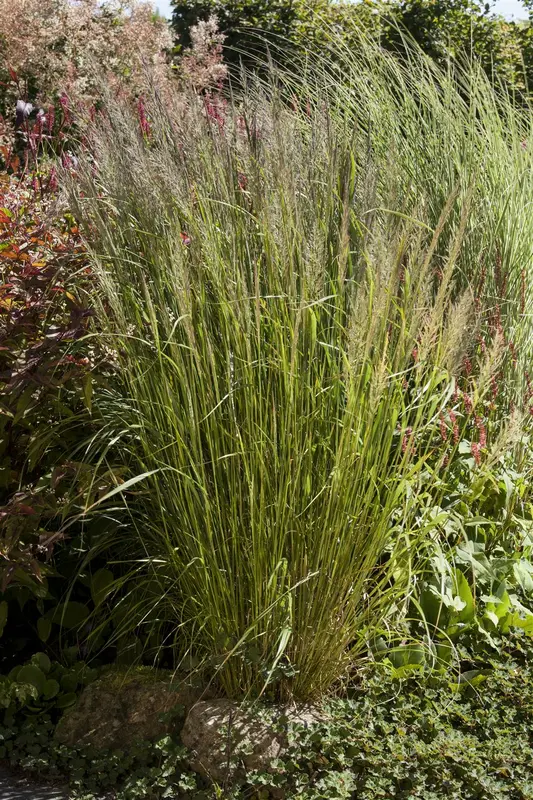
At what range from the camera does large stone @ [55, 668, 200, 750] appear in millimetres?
2684

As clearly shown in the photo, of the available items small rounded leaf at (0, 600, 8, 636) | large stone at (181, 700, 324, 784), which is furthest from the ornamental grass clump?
small rounded leaf at (0, 600, 8, 636)

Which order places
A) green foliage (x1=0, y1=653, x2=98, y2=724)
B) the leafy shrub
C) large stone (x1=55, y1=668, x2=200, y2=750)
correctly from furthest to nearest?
the leafy shrub → green foliage (x1=0, y1=653, x2=98, y2=724) → large stone (x1=55, y1=668, x2=200, y2=750)

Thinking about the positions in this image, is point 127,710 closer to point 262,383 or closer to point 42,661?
point 42,661

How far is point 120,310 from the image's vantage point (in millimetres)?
2445

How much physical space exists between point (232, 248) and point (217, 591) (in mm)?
963

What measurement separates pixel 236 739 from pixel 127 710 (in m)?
0.44

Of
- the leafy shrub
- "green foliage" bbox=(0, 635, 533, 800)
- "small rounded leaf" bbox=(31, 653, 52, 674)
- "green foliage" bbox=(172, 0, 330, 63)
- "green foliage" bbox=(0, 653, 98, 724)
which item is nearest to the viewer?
"green foliage" bbox=(0, 635, 533, 800)

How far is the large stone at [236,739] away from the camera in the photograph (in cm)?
246

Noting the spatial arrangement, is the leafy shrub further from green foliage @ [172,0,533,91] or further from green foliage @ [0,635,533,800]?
green foliage @ [0,635,533,800]

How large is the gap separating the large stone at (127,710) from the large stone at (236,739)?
14cm

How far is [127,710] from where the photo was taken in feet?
9.00

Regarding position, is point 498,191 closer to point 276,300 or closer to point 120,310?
point 276,300

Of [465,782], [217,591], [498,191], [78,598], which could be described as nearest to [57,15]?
[498,191]

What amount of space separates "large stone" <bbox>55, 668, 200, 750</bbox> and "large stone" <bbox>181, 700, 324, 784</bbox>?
0.14m
